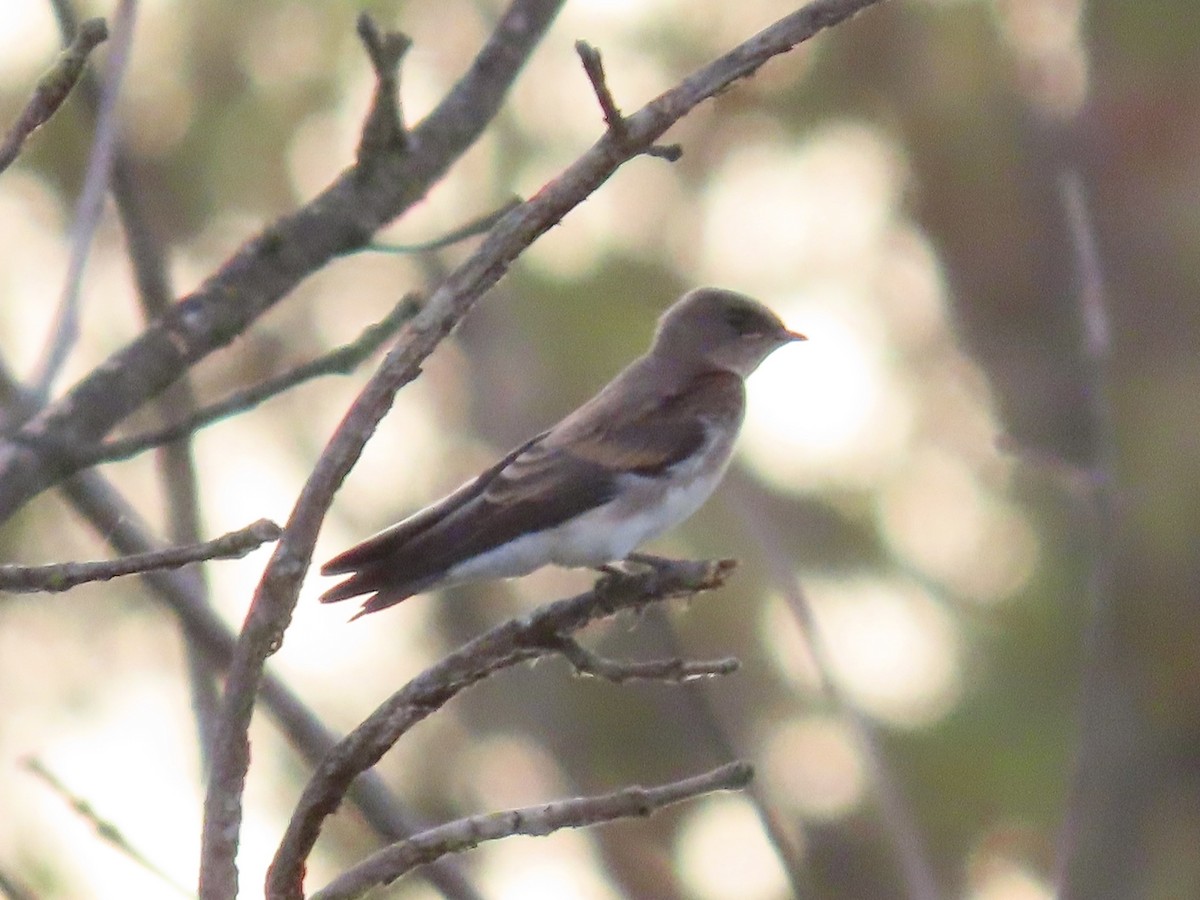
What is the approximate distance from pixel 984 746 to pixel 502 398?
2.86 metres

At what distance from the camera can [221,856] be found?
7.04ft

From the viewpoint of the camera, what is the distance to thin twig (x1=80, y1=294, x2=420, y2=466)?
317 centimetres

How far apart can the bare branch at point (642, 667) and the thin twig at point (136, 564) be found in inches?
26.1

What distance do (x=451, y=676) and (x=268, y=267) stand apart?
138 centimetres

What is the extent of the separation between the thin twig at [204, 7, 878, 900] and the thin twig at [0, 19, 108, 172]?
0.50 m

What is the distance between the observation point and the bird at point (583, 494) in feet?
12.8

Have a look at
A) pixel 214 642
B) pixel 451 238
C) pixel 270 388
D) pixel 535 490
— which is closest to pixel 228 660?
pixel 214 642

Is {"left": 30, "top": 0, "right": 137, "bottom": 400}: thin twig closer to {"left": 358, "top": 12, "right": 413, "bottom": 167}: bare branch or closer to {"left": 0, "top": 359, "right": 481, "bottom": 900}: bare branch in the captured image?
{"left": 0, "top": 359, "right": 481, "bottom": 900}: bare branch

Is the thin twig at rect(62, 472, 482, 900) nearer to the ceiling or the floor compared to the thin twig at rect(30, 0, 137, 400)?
nearer to the floor

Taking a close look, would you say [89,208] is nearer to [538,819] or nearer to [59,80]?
[59,80]

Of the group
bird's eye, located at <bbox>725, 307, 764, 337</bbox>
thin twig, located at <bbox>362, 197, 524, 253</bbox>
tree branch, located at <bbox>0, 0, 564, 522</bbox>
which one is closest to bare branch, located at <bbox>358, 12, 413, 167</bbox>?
tree branch, located at <bbox>0, 0, 564, 522</bbox>

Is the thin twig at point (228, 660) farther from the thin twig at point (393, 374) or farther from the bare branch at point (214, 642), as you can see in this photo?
the thin twig at point (393, 374)

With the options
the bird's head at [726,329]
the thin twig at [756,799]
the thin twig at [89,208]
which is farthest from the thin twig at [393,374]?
the bird's head at [726,329]

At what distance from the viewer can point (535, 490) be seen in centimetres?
452
